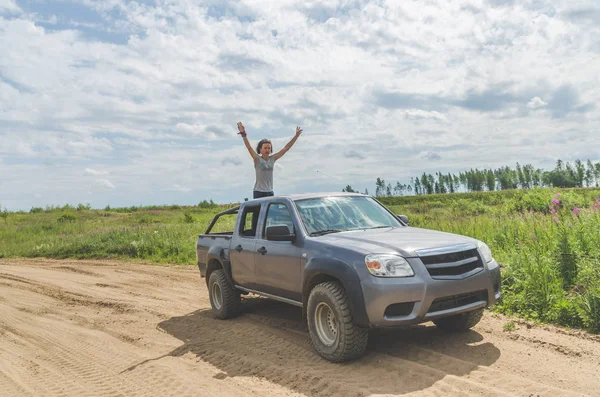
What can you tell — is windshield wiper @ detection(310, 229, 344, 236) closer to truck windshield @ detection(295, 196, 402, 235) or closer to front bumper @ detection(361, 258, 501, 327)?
truck windshield @ detection(295, 196, 402, 235)

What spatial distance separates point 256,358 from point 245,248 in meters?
1.92

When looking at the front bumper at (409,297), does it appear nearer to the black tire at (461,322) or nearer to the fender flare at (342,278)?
the fender flare at (342,278)

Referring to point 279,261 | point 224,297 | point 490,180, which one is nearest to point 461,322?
point 279,261

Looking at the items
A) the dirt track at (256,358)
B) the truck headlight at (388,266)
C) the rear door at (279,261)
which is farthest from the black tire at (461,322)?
the rear door at (279,261)

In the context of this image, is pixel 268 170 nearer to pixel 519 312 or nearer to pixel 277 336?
pixel 277 336

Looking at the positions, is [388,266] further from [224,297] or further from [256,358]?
[224,297]

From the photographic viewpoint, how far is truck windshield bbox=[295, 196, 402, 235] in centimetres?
655

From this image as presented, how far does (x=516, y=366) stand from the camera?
17.6 feet

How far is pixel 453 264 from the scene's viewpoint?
5469 millimetres

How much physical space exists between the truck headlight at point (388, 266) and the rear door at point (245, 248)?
248cm

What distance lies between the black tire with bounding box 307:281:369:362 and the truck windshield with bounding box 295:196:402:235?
37.7 inches

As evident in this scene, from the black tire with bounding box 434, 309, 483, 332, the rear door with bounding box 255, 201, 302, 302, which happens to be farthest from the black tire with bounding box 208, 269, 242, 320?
the black tire with bounding box 434, 309, 483, 332

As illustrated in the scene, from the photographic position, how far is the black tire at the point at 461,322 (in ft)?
21.1

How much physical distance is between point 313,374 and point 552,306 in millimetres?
3906
